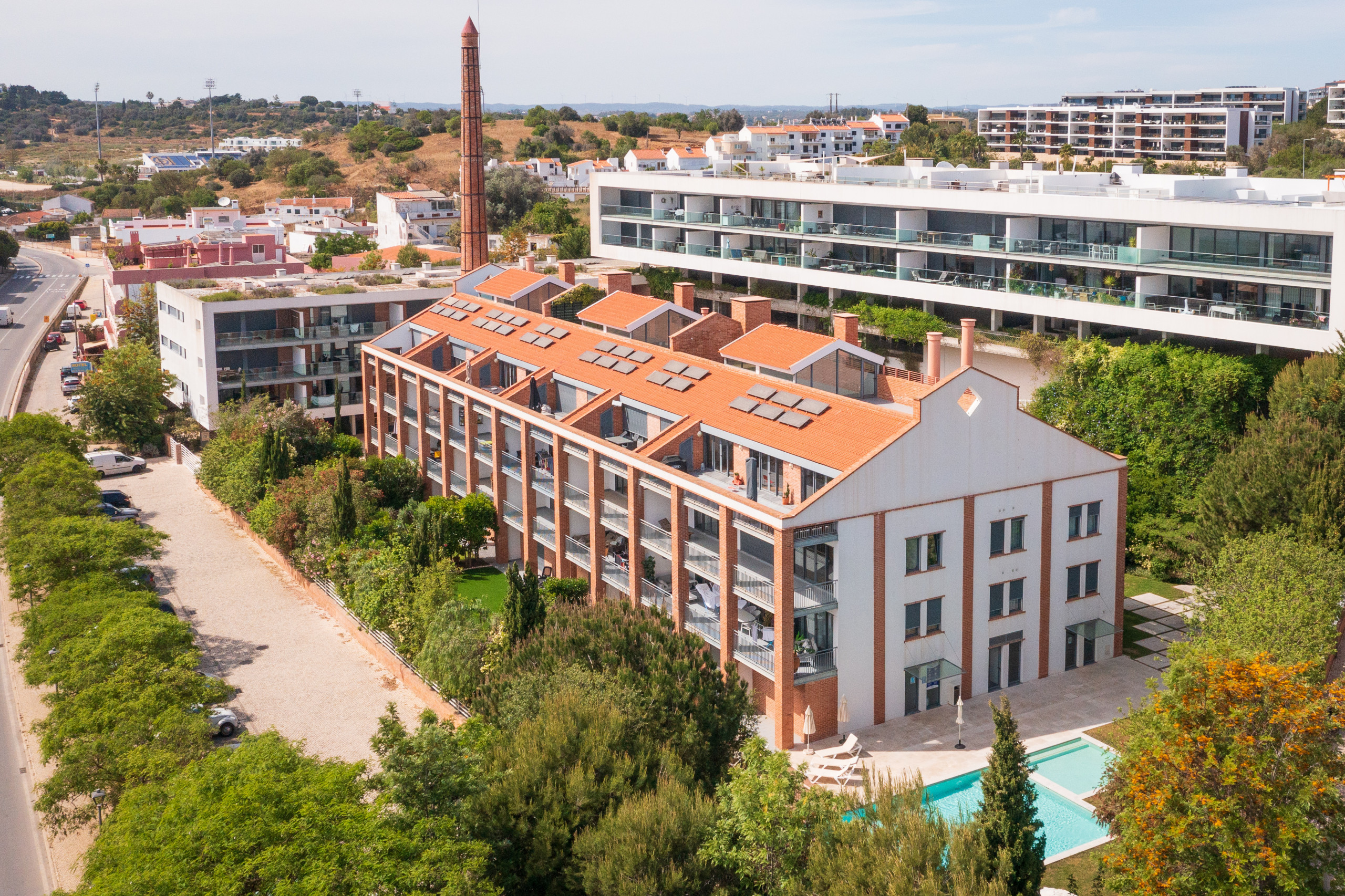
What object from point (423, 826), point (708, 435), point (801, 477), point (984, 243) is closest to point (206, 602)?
point (708, 435)

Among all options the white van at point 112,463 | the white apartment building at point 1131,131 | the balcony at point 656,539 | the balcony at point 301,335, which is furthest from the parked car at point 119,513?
the white apartment building at point 1131,131

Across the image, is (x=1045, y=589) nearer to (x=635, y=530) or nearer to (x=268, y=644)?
(x=635, y=530)

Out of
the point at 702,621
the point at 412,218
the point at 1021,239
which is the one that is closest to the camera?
the point at 702,621

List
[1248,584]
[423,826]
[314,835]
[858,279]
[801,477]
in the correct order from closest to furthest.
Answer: [314,835] → [423,826] → [1248,584] → [801,477] → [858,279]

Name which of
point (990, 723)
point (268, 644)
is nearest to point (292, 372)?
point (268, 644)

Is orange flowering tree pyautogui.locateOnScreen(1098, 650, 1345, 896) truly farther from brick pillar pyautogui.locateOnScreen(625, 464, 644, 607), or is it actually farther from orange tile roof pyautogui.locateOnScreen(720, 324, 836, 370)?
orange tile roof pyautogui.locateOnScreen(720, 324, 836, 370)

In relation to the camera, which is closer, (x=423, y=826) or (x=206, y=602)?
(x=423, y=826)

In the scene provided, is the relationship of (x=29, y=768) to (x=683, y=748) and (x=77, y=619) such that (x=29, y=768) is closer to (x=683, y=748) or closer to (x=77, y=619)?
(x=77, y=619)
